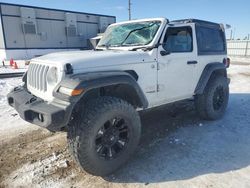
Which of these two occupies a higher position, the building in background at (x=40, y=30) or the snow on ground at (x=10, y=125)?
the building in background at (x=40, y=30)

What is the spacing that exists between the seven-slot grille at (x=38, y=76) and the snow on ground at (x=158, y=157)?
115 centimetres

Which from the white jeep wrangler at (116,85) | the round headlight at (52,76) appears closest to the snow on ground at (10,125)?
the white jeep wrangler at (116,85)

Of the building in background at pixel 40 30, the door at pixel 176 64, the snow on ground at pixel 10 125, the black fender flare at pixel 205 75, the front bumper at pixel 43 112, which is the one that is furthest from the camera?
the building in background at pixel 40 30

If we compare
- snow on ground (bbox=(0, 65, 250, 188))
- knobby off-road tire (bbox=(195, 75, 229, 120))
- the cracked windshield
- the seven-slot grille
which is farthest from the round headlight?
knobby off-road tire (bbox=(195, 75, 229, 120))

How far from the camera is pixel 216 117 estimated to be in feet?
17.1

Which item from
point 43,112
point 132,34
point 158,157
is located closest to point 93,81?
point 43,112

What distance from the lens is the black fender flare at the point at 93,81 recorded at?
107 inches

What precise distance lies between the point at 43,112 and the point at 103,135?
863 millimetres

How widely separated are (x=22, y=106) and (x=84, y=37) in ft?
97.8

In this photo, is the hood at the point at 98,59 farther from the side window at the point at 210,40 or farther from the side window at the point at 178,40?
the side window at the point at 210,40

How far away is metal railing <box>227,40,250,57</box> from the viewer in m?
26.0

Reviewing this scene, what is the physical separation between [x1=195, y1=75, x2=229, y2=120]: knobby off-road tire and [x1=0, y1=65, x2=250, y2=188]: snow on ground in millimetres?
191

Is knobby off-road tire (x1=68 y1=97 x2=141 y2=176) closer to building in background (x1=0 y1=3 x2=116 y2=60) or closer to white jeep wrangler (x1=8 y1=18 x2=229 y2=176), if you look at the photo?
white jeep wrangler (x1=8 y1=18 x2=229 y2=176)

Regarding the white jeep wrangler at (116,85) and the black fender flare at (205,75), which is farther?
the black fender flare at (205,75)
